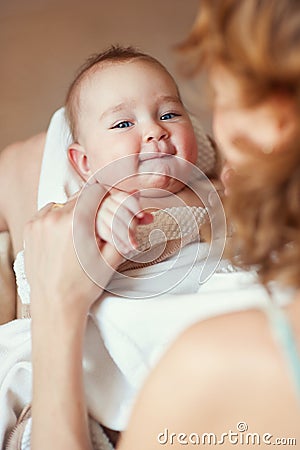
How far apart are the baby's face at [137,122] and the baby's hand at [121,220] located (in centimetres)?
12

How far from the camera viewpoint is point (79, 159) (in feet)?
4.26

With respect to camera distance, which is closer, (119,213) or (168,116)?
(119,213)

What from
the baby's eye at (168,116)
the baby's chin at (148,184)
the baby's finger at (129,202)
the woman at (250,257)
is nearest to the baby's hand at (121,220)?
the baby's finger at (129,202)

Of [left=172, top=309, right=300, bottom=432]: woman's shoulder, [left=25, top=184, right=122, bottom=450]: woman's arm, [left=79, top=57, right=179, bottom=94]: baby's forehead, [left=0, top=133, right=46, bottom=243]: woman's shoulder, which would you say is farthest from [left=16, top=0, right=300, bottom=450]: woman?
[left=0, top=133, right=46, bottom=243]: woman's shoulder

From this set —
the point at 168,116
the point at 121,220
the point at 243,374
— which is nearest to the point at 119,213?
the point at 121,220

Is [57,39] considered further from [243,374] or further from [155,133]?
[243,374]

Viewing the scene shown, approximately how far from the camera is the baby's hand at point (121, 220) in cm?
104

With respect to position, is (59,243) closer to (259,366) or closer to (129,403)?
(129,403)

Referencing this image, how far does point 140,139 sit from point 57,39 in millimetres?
1006

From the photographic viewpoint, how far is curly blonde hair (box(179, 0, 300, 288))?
61cm

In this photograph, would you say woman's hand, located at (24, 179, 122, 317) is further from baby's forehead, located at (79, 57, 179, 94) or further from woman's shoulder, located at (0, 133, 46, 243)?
woman's shoulder, located at (0, 133, 46, 243)

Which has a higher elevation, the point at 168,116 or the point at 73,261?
the point at 168,116

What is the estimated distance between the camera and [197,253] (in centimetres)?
113

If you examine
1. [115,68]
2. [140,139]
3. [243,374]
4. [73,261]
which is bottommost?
[243,374]
